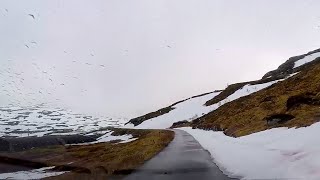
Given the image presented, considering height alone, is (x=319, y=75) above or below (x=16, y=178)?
above

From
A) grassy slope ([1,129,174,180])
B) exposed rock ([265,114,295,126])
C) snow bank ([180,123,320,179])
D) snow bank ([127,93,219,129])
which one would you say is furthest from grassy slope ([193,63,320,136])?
snow bank ([127,93,219,129])

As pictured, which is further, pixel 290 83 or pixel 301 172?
pixel 290 83

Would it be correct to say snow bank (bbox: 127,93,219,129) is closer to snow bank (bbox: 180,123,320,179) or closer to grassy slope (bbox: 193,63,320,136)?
grassy slope (bbox: 193,63,320,136)

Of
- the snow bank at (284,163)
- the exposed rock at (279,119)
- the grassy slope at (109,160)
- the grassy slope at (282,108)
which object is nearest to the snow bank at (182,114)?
the grassy slope at (282,108)

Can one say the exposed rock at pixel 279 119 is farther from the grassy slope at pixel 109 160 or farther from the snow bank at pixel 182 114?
the snow bank at pixel 182 114

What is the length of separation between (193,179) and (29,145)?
8666 cm

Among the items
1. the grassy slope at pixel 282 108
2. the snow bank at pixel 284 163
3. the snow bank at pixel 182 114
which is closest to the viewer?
the snow bank at pixel 284 163

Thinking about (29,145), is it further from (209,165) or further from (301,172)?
(301,172)

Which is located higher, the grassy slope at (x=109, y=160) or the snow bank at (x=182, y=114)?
the snow bank at (x=182, y=114)

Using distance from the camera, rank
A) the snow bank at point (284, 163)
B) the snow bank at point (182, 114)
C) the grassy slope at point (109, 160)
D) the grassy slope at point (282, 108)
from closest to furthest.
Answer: the snow bank at point (284, 163) → the grassy slope at point (109, 160) → the grassy slope at point (282, 108) → the snow bank at point (182, 114)

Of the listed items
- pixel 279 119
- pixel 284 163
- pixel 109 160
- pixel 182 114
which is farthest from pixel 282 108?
pixel 182 114

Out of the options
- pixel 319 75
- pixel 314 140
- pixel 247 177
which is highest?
pixel 319 75

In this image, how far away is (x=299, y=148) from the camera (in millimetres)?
12391

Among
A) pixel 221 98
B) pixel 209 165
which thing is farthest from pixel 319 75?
pixel 221 98
